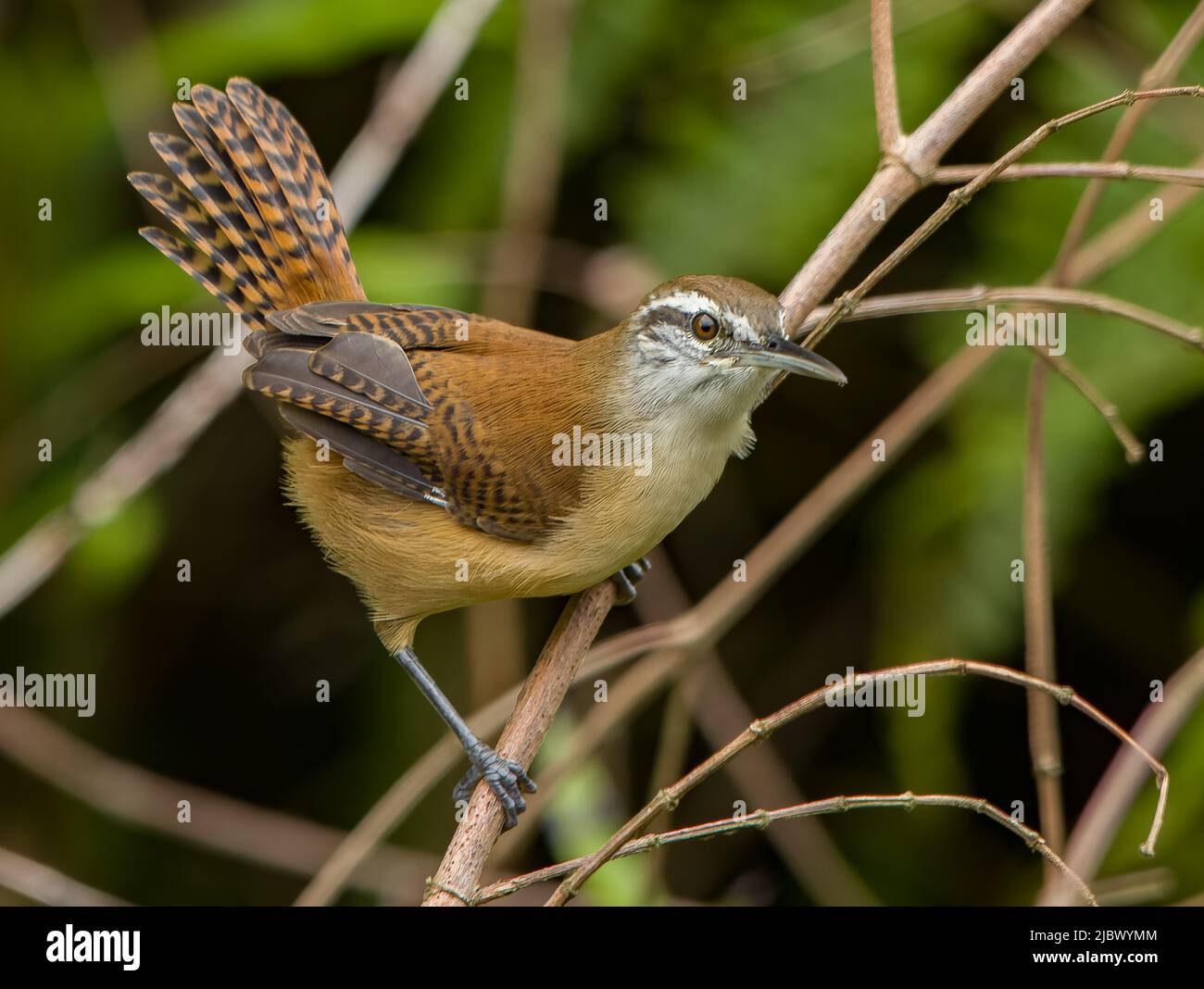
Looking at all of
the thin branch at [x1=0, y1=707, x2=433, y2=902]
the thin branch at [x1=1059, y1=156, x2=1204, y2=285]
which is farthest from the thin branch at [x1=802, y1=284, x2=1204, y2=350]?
the thin branch at [x1=0, y1=707, x2=433, y2=902]

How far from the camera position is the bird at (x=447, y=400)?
311cm

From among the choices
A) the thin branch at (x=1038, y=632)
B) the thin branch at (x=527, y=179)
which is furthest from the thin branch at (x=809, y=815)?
the thin branch at (x=527, y=179)

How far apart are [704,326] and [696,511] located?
6.82ft

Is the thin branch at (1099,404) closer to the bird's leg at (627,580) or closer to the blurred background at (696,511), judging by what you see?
the bird's leg at (627,580)

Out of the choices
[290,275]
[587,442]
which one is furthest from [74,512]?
[587,442]

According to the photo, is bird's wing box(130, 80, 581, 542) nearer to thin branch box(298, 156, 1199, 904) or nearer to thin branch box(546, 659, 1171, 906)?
thin branch box(298, 156, 1199, 904)

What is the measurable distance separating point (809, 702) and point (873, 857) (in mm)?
2547

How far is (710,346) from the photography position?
3.08 m

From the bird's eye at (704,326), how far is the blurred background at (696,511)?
1198 mm

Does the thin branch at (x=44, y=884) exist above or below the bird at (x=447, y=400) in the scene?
below

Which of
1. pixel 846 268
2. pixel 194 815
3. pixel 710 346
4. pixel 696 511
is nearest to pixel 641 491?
pixel 710 346

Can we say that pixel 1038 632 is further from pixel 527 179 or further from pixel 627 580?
pixel 527 179

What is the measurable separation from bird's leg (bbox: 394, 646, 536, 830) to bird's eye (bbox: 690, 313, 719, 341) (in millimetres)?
1094
